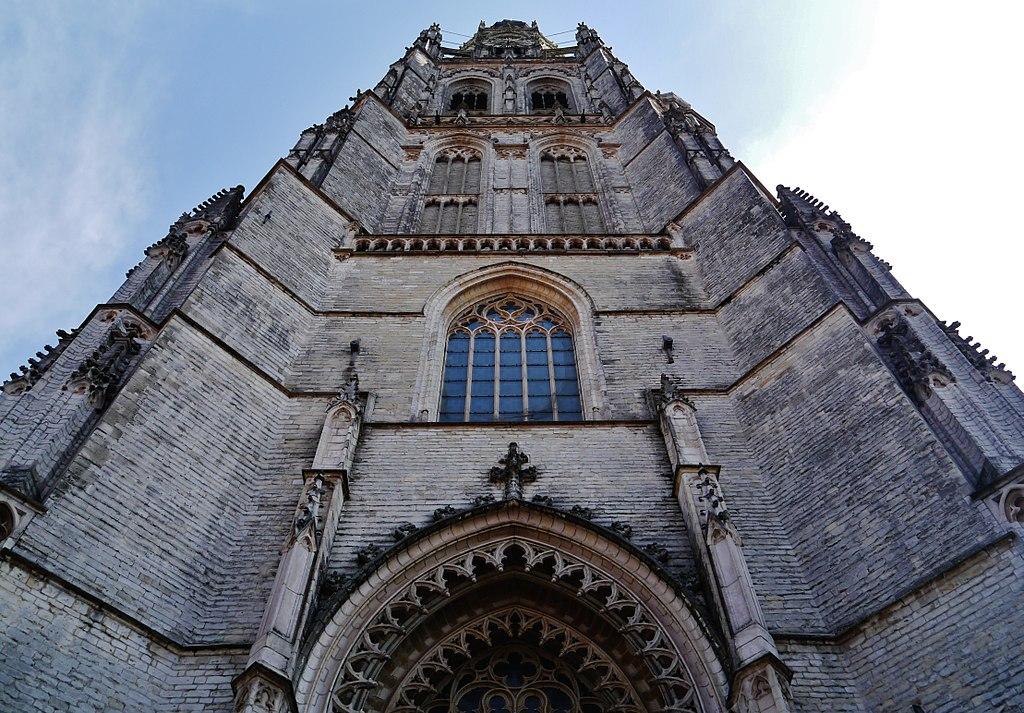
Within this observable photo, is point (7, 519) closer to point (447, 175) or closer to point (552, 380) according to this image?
point (552, 380)

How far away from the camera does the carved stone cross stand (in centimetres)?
813

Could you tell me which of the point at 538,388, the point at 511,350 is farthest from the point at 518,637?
the point at 511,350

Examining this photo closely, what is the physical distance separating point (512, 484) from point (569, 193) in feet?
32.1

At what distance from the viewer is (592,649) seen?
709 centimetres

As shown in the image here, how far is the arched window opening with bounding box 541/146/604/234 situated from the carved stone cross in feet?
20.8

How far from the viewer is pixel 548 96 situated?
24.0 metres

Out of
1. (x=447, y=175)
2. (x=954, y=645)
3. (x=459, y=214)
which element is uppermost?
(x=447, y=175)

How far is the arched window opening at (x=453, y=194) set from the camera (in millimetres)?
15336

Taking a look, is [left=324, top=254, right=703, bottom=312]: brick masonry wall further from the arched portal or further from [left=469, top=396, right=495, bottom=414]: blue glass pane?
the arched portal

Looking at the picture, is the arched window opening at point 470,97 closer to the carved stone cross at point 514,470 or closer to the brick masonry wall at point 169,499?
the brick masonry wall at point 169,499

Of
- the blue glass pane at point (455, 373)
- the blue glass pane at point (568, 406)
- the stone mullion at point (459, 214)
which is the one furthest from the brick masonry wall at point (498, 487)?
the stone mullion at point (459, 214)

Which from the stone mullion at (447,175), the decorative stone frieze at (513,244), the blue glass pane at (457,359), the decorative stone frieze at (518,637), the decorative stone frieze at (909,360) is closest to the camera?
the decorative stone frieze at (518,637)

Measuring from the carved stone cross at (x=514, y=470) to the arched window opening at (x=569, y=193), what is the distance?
6.34 meters

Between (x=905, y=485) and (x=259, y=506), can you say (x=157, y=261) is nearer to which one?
(x=259, y=506)
